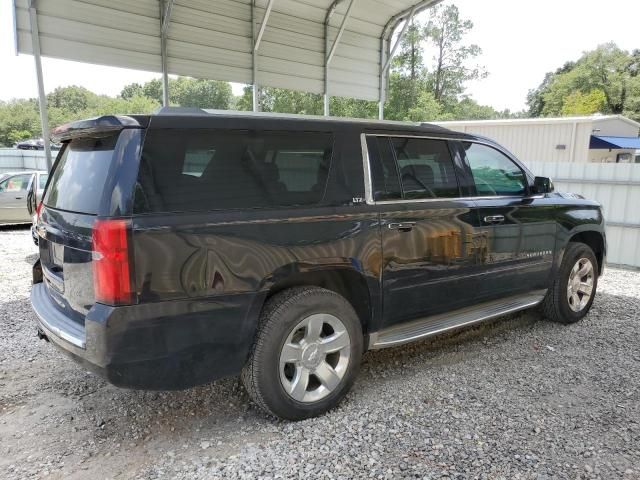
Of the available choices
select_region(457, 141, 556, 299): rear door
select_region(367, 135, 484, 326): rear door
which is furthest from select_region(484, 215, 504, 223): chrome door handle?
select_region(367, 135, 484, 326): rear door

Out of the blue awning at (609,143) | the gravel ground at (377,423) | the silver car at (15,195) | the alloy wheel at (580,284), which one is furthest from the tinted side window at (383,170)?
the blue awning at (609,143)

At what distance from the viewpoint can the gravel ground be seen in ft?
8.30

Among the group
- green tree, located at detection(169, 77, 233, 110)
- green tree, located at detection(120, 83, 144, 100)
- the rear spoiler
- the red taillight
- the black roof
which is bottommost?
the red taillight

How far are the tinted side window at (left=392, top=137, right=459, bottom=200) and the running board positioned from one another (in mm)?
958

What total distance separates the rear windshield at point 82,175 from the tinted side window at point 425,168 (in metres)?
1.95

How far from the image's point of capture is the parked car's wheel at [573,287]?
15.3ft

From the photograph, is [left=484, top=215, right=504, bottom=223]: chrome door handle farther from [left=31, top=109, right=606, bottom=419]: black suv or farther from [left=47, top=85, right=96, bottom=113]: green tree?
[left=47, top=85, right=96, bottom=113]: green tree

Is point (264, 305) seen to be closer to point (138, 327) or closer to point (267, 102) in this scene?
point (138, 327)

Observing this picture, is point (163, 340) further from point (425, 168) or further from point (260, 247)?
point (425, 168)

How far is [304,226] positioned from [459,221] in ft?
4.68

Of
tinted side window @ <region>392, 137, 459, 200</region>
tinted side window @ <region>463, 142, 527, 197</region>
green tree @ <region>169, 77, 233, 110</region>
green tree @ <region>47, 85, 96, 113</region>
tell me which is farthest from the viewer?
green tree @ <region>47, 85, 96, 113</region>

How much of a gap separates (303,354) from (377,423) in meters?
0.64

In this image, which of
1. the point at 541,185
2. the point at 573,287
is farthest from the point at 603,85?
the point at 541,185

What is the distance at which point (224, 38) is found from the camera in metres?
9.26
